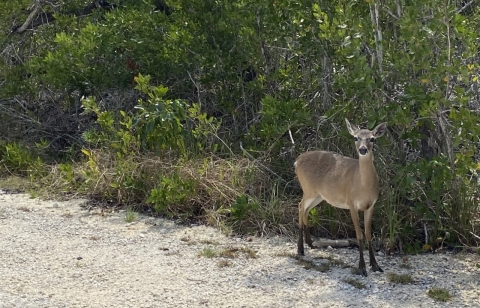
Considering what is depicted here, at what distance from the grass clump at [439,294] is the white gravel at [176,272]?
0.25 ft

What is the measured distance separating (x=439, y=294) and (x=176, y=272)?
2.51m

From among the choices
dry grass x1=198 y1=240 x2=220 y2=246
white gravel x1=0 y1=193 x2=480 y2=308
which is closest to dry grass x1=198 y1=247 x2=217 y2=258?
white gravel x1=0 y1=193 x2=480 y2=308

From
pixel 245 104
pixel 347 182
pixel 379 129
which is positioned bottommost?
pixel 347 182

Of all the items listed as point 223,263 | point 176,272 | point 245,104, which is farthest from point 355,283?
point 245,104

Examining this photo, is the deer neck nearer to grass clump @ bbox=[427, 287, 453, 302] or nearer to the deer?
the deer

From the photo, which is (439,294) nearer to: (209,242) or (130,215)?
(209,242)

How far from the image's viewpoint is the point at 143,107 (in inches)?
396

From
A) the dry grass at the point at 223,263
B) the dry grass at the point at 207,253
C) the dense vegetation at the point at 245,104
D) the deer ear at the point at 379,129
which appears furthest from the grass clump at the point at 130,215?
the deer ear at the point at 379,129

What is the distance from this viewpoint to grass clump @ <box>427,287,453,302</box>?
6.61 meters

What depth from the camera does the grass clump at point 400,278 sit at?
7.08 metres

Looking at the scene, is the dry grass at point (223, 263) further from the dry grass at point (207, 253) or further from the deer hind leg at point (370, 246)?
the deer hind leg at point (370, 246)

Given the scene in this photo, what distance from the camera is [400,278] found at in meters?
7.12

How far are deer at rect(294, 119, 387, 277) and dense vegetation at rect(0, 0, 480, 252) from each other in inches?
19.7

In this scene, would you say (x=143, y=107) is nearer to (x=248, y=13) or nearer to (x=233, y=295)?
(x=248, y=13)
